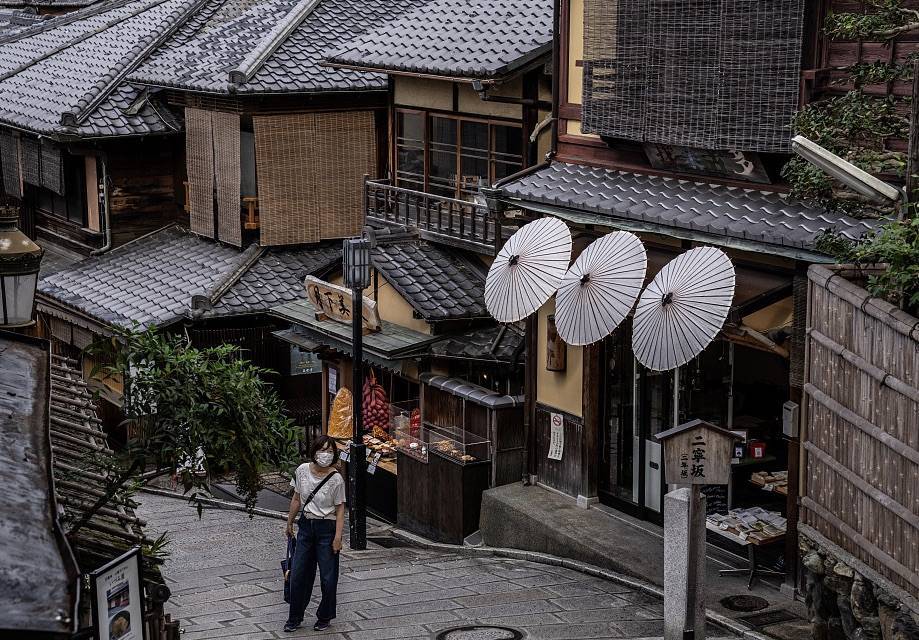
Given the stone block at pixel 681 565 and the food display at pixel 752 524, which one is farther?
the food display at pixel 752 524

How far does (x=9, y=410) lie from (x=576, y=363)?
1033 centimetres

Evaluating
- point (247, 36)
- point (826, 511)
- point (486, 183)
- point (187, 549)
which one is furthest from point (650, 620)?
point (247, 36)

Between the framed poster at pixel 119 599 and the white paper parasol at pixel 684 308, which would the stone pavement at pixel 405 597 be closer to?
the white paper parasol at pixel 684 308

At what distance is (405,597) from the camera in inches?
587

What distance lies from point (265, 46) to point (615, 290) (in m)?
12.5

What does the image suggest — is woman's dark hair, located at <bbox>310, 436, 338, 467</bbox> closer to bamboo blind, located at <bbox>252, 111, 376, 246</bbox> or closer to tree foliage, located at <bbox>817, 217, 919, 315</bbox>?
tree foliage, located at <bbox>817, 217, 919, 315</bbox>

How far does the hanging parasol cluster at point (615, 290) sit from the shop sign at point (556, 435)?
83.2 inches

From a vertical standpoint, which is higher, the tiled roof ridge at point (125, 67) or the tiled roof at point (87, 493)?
the tiled roof ridge at point (125, 67)

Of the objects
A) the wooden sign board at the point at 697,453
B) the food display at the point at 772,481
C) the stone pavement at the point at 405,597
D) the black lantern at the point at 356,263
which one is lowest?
the stone pavement at the point at 405,597

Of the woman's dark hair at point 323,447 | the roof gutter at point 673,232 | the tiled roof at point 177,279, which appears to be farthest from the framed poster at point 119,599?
the tiled roof at point 177,279

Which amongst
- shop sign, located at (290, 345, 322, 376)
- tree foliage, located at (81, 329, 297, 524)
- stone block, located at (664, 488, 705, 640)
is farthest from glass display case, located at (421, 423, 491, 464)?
tree foliage, located at (81, 329, 297, 524)

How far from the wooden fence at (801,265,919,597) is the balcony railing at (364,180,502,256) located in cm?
809

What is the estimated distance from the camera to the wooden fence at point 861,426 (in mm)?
9562

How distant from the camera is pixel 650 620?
1367 cm
